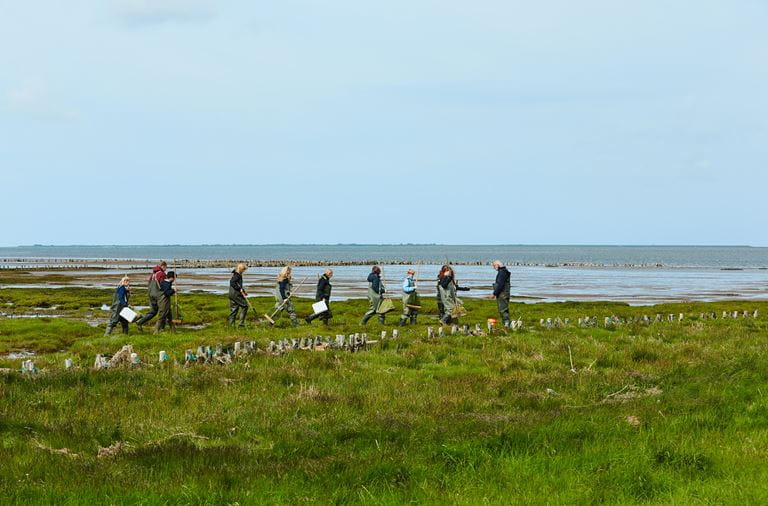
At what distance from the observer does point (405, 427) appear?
1180cm

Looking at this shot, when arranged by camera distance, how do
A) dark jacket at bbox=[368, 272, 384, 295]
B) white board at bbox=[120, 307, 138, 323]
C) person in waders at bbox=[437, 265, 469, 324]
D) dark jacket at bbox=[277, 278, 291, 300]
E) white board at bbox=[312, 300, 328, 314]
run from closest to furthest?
white board at bbox=[120, 307, 138, 323] → person in waders at bbox=[437, 265, 469, 324] → white board at bbox=[312, 300, 328, 314] → dark jacket at bbox=[277, 278, 291, 300] → dark jacket at bbox=[368, 272, 384, 295]

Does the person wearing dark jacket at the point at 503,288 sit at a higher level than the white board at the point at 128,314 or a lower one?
higher

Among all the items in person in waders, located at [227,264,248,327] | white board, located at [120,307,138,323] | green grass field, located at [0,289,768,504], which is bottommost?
green grass field, located at [0,289,768,504]

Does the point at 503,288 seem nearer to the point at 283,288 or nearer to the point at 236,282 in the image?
the point at 283,288

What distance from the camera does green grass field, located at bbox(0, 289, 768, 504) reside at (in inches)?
343

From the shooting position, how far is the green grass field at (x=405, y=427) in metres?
8.71

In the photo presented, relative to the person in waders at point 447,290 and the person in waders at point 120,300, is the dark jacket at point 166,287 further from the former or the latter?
the person in waders at point 447,290

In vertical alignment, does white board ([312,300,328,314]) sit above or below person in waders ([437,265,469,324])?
below

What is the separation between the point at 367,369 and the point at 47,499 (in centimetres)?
957

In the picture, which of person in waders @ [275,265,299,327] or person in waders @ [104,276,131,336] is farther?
person in waders @ [275,265,299,327]

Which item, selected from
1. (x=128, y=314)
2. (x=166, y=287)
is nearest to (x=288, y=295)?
(x=166, y=287)

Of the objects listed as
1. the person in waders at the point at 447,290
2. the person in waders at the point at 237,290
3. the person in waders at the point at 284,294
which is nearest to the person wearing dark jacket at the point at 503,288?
the person in waders at the point at 447,290

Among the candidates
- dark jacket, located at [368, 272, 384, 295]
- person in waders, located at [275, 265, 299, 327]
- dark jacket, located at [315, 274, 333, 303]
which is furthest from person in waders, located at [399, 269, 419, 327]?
person in waders, located at [275, 265, 299, 327]

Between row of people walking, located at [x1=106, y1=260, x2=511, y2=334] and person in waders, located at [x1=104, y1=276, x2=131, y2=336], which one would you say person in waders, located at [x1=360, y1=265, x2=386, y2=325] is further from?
person in waders, located at [x1=104, y1=276, x2=131, y2=336]
